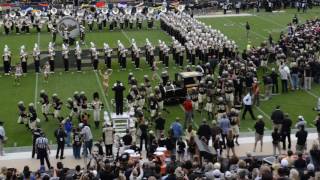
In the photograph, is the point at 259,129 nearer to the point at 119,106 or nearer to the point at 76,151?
the point at 119,106

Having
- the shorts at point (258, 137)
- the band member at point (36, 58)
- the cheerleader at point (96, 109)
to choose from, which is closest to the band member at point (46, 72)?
the band member at point (36, 58)

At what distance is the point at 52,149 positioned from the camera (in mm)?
16484

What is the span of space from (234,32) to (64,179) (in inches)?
924

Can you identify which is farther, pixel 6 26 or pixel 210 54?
pixel 6 26

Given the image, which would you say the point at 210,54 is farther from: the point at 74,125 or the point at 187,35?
the point at 74,125

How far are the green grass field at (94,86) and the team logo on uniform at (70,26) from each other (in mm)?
1196

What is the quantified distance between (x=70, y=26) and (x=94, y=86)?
28.1 feet

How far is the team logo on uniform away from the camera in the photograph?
3052 cm

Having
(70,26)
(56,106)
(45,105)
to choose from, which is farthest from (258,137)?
(70,26)

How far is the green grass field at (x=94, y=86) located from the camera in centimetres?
1856

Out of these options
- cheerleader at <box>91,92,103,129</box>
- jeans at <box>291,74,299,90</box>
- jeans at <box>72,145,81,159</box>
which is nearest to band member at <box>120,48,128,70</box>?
jeans at <box>291,74,299,90</box>

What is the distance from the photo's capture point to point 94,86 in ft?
74.6

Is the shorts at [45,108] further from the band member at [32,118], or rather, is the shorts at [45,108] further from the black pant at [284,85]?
the black pant at [284,85]

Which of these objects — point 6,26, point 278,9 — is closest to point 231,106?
point 6,26
